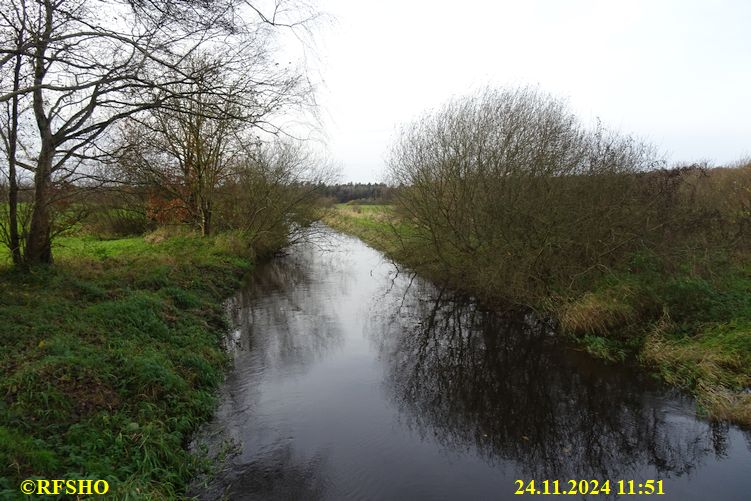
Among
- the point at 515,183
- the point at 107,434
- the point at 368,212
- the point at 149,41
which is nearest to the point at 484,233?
the point at 515,183

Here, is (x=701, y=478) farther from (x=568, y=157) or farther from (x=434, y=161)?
(x=434, y=161)

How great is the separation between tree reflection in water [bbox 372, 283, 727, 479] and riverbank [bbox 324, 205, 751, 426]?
19.3 inches

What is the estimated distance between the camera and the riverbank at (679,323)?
23.8 ft

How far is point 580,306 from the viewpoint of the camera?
1020cm

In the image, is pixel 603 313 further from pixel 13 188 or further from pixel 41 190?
pixel 13 188

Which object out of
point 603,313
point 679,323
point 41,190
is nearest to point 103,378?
point 41,190

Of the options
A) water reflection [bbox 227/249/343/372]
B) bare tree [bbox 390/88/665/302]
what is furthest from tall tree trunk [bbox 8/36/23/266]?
bare tree [bbox 390/88/665/302]

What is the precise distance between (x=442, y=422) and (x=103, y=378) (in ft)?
15.3

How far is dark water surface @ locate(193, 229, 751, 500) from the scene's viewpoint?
532 centimetres

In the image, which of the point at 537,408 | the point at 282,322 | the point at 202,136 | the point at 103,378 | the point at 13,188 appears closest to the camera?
the point at 103,378

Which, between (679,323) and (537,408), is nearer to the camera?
(537,408)

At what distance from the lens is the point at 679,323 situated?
928 centimetres

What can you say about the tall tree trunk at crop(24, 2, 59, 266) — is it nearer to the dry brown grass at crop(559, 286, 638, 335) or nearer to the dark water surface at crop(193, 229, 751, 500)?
the dark water surface at crop(193, 229, 751, 500)

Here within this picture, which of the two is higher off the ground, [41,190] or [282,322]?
[41,190]
